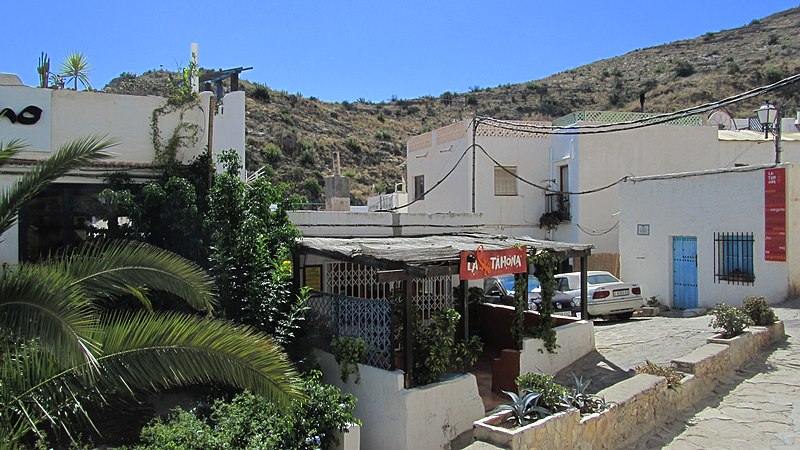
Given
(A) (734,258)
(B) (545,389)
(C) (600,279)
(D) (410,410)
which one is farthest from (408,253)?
(A) (734,258)

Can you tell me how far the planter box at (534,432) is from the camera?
20.1 ft

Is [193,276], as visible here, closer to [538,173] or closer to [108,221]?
[108,221]

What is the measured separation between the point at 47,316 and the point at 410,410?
4676mm

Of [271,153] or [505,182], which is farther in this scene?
[271,153]

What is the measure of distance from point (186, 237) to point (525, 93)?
57.2 m

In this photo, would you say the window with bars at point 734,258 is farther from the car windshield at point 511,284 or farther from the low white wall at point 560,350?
the low white wall at point 560,350

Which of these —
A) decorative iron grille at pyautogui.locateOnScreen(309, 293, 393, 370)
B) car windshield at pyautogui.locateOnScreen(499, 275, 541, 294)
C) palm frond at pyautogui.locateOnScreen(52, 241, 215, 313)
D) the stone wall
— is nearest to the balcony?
car windshield at pyautogui.locateOnScreen(499, 275, 541, 294)

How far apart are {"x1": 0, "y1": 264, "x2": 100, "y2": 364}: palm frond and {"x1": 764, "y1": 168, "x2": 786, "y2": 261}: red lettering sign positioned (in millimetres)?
15836

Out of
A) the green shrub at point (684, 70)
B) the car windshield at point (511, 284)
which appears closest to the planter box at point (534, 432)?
the car windshield at point (511, 284)

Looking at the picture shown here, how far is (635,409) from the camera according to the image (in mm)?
7848

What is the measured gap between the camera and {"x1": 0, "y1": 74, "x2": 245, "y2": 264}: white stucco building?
9117 millimetres

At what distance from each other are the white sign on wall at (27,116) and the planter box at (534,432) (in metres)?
7.57

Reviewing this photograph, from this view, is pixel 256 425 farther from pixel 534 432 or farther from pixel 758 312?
pixel 758 312

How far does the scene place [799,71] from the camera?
164 feet
